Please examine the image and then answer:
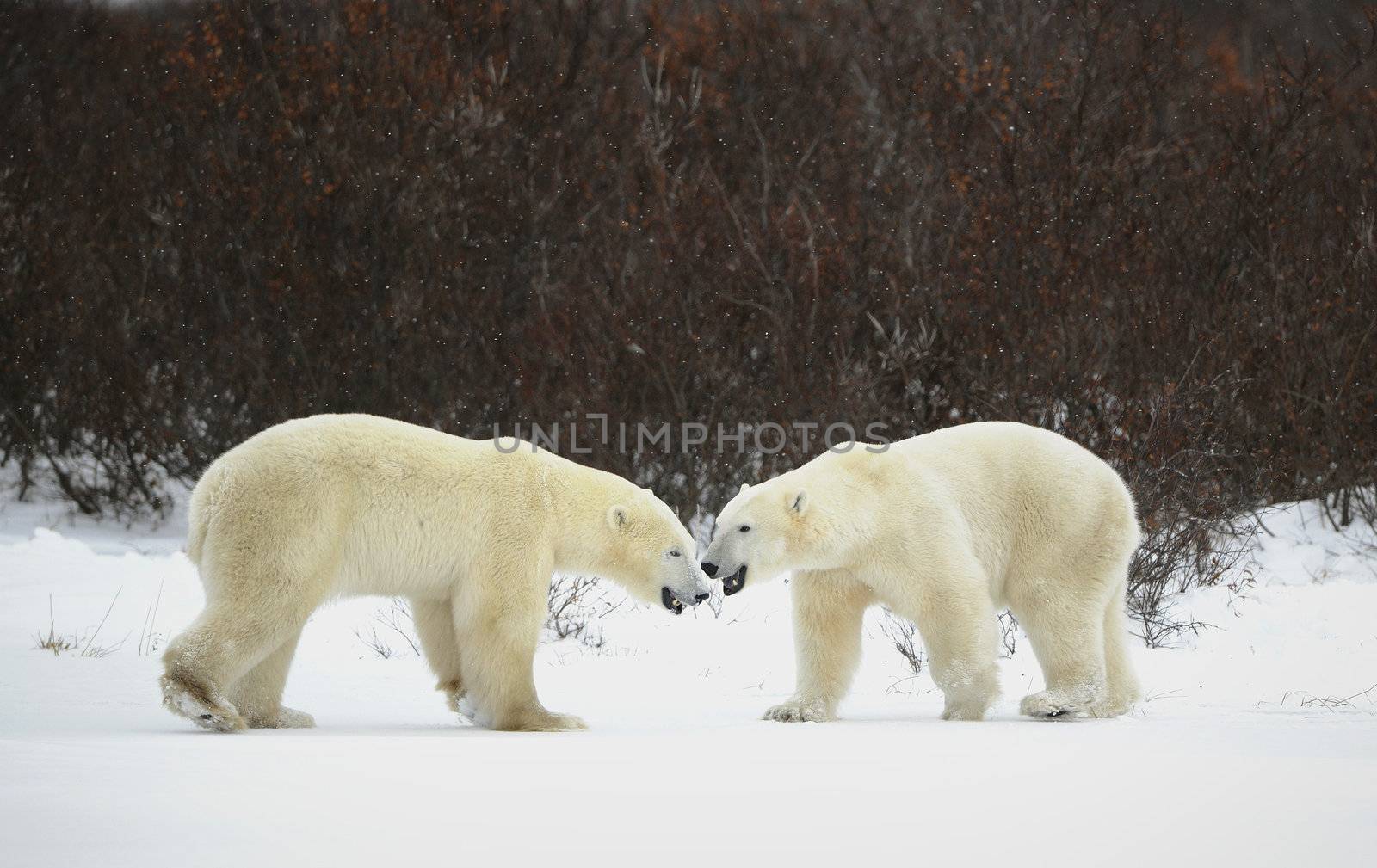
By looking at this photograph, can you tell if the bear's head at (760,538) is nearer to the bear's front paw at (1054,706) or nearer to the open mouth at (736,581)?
the open mouth at (736,581)

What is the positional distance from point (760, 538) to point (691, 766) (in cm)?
131

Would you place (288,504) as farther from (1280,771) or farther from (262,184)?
(262,184)

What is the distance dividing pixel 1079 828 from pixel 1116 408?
6.32 m

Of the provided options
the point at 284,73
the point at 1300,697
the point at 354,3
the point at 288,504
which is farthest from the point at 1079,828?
the point at 354,3

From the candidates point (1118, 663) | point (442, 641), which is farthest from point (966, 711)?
point (442, 641)

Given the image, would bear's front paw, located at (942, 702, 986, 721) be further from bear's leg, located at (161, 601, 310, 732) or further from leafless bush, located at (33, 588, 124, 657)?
leafless bush, located at (33, 588, 124, 657)

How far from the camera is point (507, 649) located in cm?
445

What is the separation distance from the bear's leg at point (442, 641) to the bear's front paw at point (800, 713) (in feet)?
3.45

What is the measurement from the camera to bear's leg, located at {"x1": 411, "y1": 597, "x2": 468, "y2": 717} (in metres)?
4.71

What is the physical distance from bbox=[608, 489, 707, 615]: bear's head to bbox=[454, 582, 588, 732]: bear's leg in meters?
0.40

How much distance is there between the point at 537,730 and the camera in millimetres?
4434

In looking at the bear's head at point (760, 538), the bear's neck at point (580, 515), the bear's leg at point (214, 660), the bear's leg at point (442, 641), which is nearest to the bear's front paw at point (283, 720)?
the bear's leg at point (214, 660)

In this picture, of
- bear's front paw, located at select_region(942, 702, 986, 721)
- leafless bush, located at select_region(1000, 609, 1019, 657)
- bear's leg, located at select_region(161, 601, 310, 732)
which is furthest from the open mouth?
leafless bush, located at select_region(1000, 609, 1019, 657)

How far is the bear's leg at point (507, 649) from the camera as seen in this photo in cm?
446
